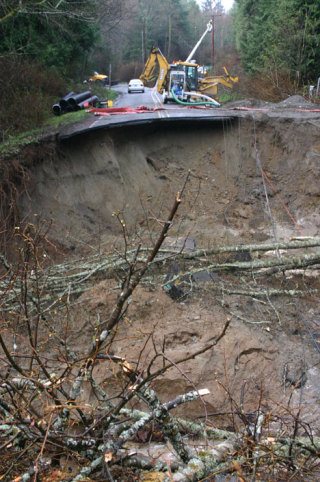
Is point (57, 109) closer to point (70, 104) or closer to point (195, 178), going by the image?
point (70, 104)

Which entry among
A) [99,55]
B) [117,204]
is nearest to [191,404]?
[117,204]

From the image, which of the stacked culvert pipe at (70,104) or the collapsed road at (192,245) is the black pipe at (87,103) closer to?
the stacked culvert pipe at (70,104)

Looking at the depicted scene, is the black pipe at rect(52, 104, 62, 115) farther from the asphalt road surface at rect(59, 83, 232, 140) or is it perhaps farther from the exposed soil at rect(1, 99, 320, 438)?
the exposed soil at rect(1, 99, 320, 438)

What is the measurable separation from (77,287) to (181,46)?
51.3 m

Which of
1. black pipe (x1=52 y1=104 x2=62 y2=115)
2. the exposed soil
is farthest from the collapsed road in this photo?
black pipe (x1=52 y1=104 x2=62 y2=115)

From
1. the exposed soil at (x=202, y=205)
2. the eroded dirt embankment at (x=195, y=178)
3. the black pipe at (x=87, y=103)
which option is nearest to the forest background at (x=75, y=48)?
the black pipe at (x=87, y=103)

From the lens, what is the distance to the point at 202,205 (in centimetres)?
1254

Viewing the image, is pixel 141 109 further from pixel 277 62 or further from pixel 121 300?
pixel 121 300

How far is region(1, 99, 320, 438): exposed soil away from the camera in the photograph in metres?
7.25

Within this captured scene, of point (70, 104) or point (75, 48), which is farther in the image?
point (75, 48)

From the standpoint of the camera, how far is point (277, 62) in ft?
61.7

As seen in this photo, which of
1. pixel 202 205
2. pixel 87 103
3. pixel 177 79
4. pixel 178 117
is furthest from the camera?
pixel 177 79

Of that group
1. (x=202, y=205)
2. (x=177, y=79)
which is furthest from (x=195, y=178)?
(x=177, y=79)

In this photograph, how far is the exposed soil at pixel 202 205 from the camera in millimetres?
7250
